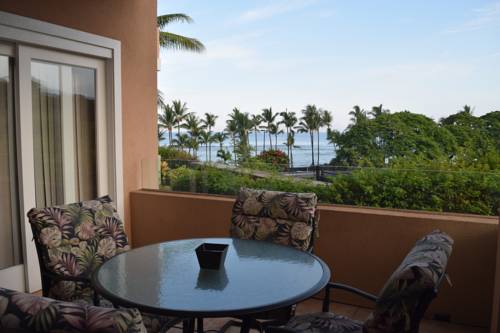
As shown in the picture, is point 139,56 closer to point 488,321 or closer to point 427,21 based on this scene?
point 488,321

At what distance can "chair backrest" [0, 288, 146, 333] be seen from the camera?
96 cm

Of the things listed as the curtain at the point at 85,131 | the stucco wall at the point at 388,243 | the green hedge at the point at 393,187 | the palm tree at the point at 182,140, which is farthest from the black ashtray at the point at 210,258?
the palm tree at the point at 182,140

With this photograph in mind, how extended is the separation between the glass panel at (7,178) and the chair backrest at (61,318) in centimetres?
292

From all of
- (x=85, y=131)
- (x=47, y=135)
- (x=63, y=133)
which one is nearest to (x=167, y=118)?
(x=85, y=131)


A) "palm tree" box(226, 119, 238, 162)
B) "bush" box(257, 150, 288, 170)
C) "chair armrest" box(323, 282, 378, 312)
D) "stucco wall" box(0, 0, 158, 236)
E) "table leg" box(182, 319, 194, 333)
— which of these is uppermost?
"palm tree" box(226, 119, 238, 162)

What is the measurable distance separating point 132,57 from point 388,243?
324 cm

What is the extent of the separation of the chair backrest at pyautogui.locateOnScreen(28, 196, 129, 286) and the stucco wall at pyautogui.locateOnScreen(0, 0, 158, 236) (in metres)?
1.99

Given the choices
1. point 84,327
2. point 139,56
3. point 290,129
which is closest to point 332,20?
point 139,56

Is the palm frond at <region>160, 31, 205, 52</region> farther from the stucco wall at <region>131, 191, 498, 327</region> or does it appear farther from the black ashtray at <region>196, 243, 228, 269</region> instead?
the black ashtray at <region>196, 243, 228, 269</region>

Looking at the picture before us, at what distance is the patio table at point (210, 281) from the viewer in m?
1.70

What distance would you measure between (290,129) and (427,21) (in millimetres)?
24744

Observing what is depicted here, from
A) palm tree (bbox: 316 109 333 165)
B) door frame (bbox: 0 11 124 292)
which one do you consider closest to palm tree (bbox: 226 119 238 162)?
palm tree (bbox: 316 109 333 165)

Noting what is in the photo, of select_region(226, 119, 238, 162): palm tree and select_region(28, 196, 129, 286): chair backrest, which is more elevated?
select_region(226, 119, 238, 162): palm tree

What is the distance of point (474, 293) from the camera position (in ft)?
10.00
